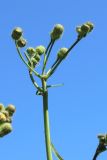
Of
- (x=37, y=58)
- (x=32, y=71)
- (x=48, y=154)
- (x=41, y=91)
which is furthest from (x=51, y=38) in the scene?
(x=48, y=154)

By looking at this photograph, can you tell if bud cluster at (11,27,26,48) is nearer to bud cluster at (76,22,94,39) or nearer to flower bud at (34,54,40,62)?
flower bud at (34,54,40,62)

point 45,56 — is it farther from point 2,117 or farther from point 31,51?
point 2,117

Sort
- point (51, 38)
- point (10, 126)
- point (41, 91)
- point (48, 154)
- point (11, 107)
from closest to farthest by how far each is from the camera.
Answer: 1. point (10, 126)
2. point (11, 107)
3. point (48, 154)
4. point (41, 91)
5. point (51, 38)

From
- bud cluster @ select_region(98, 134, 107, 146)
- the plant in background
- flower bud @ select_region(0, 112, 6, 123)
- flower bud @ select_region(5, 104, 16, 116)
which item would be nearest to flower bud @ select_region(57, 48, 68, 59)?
the plant in background

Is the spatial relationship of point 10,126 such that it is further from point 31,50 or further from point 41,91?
point 31,50

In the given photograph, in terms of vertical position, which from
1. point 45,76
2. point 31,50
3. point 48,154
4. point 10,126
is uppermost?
point 31,50

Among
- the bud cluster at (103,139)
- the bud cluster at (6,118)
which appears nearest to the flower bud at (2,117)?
the bud cluster at (6,118)

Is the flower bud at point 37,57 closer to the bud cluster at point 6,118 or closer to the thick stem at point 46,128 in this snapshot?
the thick stem at point 46,128
